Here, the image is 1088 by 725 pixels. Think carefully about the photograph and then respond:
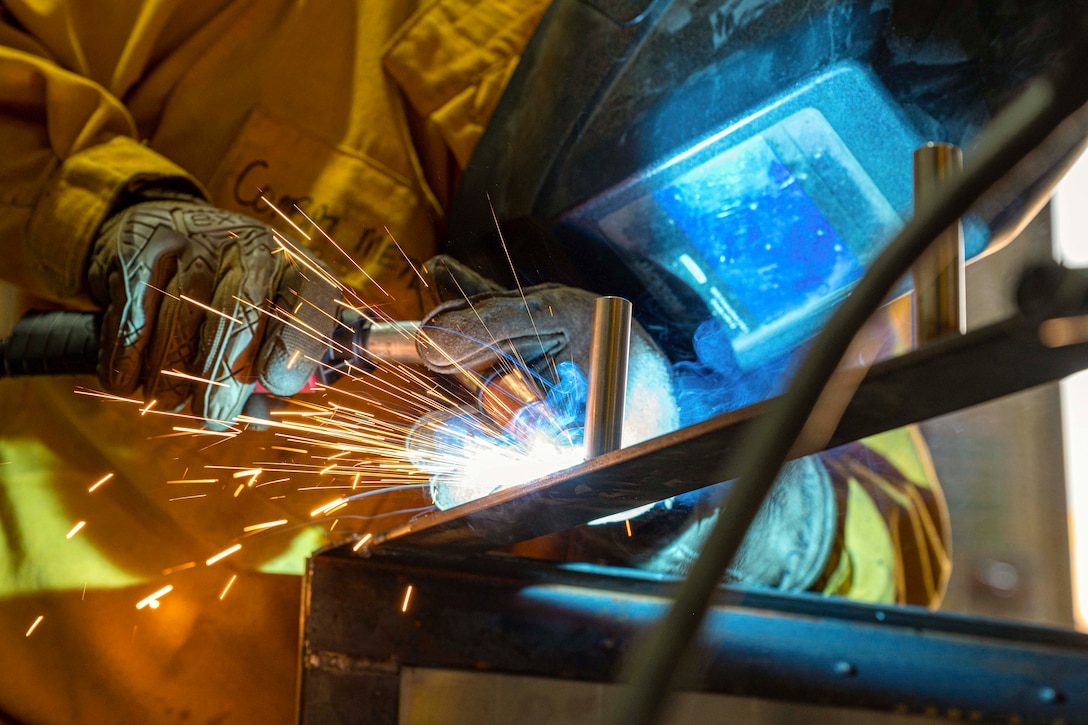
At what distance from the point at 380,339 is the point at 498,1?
31.4 inches

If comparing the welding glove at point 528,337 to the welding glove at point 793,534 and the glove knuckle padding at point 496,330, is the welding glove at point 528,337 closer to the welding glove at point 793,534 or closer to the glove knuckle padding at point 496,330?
the glove knuckle padding at point 496,330

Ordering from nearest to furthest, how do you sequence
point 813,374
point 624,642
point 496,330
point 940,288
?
point 813,374, point 940,288, point 496,330, point 624,642

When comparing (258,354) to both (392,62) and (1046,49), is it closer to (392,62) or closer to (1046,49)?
(392,62)

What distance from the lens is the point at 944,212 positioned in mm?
359

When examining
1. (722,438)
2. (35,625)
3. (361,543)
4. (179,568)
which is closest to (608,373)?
(722,438)

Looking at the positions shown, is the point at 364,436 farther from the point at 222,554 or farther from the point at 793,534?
the point at 793,534

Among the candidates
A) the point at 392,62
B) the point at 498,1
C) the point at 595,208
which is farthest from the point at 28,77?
the point at 595,208

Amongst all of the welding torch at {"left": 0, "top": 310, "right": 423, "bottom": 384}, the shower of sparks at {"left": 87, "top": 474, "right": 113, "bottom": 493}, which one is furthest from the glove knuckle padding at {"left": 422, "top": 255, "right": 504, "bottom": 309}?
the shower of sparks at {"left": 87, "top": 474, "right": 113, "bottom": 493}

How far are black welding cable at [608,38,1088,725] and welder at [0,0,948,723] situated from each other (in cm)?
58

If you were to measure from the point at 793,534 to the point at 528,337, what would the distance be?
70cm

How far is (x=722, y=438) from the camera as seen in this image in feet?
1.80

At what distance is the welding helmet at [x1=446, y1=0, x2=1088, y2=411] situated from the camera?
0.91 m

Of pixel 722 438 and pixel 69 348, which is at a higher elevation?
pixel 69 348

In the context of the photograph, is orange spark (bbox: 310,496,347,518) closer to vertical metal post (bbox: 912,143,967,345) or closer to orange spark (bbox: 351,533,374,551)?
orange spark (bbox: 351,533,374,551)
